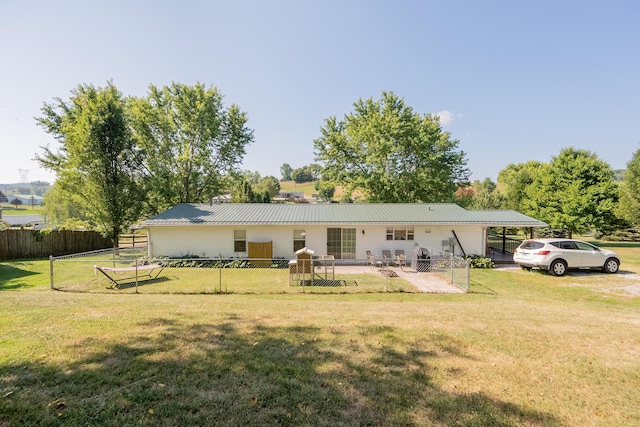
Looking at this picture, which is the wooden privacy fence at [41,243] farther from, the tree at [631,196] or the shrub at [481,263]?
the tree at [631,196]

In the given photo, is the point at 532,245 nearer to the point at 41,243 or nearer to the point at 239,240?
A: the point at 239,240

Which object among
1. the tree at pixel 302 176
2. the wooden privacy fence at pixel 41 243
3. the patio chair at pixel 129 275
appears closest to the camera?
the patio chair at pixel 129 275

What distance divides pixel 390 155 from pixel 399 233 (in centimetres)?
1215

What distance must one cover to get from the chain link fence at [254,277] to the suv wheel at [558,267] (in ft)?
14.1

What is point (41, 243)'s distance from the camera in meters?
19.4

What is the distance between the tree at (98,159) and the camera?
1964 cm

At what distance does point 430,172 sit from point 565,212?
1358 centimetres

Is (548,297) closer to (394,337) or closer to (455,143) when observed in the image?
(394,337)

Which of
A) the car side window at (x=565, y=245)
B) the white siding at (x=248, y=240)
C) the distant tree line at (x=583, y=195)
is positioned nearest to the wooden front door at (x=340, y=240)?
the white siding at (x=248, y=240)

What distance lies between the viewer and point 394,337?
5207 mm

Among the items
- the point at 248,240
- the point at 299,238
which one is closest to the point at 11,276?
the point at 248,240

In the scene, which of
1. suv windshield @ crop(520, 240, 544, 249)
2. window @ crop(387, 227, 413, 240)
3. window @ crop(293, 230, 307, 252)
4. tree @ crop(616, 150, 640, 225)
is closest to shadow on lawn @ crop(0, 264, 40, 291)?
Result: window @ crop(293, 230, 307, 252)

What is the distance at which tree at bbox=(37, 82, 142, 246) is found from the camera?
19641mm

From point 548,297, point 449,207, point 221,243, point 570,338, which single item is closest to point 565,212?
point 449,207
